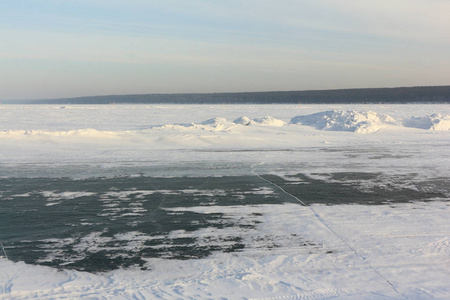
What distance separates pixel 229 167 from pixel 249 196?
3336 millimetres

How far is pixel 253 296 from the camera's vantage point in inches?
148

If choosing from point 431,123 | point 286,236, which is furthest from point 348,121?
point 286,236

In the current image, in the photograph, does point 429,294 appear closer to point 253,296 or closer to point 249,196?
point 253,296

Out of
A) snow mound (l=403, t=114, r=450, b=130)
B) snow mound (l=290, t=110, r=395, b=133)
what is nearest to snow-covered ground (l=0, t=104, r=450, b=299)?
snow mound (l=290, t=110, r=395, b=133)

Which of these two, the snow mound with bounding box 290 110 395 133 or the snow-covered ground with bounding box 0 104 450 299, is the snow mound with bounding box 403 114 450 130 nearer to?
the snow mound with bounding box 290 110 395 133

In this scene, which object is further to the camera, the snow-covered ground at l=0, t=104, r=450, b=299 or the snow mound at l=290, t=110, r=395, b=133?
the snow mound at l=290, t=110, r=395, b=133

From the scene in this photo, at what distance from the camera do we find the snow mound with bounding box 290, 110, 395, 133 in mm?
21969

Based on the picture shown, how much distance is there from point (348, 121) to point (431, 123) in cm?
478

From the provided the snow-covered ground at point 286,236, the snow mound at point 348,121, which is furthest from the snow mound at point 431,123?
the snow-covered ground at point 286,236

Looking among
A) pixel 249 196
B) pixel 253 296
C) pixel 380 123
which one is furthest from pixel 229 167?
pixel 380 123

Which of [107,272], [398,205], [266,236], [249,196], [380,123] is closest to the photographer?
[107,272]

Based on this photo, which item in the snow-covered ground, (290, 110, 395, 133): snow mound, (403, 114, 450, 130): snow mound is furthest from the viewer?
(403, 114, 450, 130): snow mound

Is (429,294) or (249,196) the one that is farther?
(249,196)

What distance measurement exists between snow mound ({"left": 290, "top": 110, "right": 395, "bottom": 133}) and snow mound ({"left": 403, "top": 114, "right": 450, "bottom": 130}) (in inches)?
43.2
